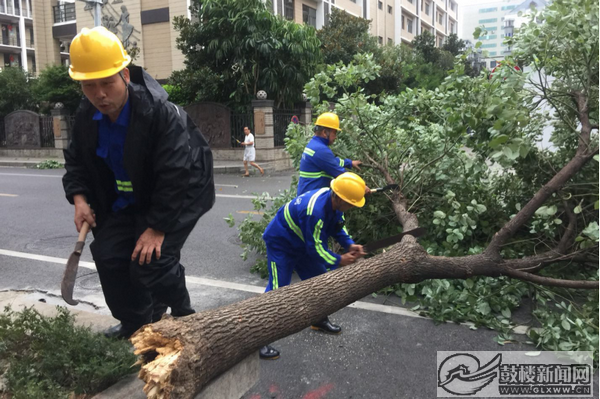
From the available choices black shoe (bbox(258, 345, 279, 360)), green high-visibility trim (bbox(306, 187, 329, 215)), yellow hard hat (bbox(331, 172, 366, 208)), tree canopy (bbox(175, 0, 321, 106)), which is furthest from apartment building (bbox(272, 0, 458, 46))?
black shoe (bbox(258, 345, 279, 360))

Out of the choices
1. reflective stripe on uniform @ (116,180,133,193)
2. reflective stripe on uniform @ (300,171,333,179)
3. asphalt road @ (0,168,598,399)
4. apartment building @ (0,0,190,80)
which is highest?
apartment building @ (0,0,190,80)

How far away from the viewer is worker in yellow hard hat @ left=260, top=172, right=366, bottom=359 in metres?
3.39

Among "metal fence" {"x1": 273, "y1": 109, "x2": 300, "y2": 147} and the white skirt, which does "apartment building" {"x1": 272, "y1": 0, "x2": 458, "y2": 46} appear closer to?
"metal fence" {"x1": 273, "y1": 109, "x2": 300, "y2": 147}

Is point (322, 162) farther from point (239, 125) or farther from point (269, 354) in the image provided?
point (239, 125)

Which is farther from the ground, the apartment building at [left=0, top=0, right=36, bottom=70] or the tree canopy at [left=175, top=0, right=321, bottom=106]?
the apartment building at [left=0, top=0, right=36, bottom=70]

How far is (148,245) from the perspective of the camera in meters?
2.65

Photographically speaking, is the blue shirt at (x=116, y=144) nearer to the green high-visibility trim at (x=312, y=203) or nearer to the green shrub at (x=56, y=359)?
the green shrub at (x=56, y=359)

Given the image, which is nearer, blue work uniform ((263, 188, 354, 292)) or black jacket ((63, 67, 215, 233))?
black jacket ((63, 67, 215, 233))

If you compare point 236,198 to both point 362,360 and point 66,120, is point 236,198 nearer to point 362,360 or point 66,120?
point 362,360

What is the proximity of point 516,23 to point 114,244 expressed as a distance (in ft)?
13.3

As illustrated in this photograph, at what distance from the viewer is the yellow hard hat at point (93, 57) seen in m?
2.41

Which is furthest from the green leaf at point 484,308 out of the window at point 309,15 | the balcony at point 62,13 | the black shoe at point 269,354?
the balcony at point 62,13

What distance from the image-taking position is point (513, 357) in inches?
134

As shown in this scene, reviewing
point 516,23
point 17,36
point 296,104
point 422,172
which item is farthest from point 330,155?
point 17,36
